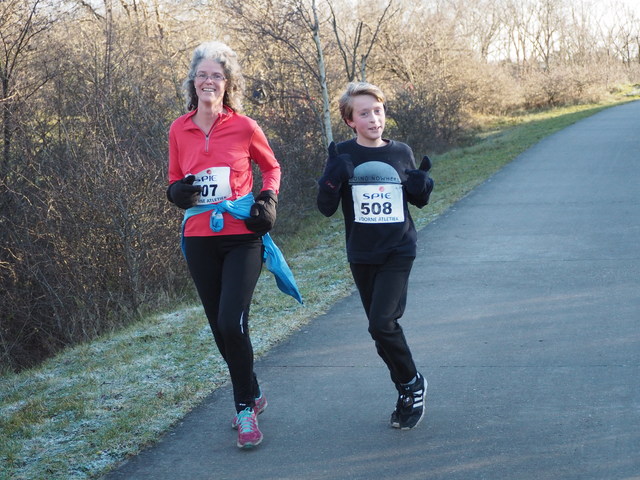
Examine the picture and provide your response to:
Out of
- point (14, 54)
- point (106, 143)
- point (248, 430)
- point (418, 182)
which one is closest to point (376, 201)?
point (418, 182)

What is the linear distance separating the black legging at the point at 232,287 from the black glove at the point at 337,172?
1.46 ft

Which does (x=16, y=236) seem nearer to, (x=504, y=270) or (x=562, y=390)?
(x=504, y=270)

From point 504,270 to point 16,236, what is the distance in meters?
6.44

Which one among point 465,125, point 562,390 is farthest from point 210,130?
point 465,125

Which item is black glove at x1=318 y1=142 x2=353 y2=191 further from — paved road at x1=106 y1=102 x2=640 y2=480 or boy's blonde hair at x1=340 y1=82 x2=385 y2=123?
paved road at x1=106 y1=102 x2=640 y2=480

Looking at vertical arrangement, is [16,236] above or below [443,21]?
below

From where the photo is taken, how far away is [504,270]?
788 cm

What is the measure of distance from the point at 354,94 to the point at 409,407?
61.9 inches

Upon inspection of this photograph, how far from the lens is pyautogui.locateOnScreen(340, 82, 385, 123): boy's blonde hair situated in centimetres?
412

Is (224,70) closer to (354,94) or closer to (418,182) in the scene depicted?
(354,94)

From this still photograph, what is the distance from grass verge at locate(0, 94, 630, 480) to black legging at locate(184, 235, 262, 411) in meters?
0.59

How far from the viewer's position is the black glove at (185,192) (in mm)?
3996

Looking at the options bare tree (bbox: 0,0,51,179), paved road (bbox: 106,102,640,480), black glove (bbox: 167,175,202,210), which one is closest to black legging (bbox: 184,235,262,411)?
black glove (bbox: 167,175,202,210)

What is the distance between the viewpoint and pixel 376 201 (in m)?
4.11
